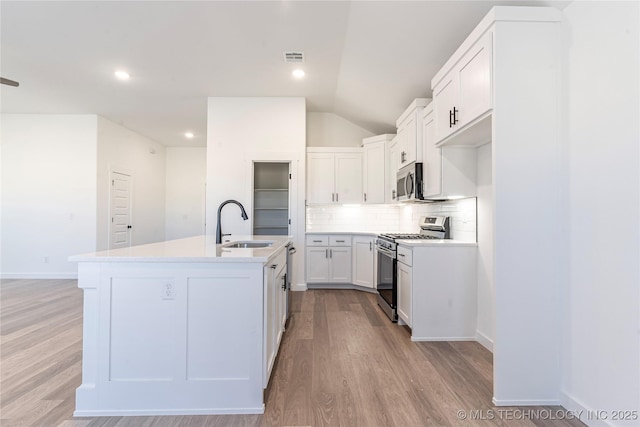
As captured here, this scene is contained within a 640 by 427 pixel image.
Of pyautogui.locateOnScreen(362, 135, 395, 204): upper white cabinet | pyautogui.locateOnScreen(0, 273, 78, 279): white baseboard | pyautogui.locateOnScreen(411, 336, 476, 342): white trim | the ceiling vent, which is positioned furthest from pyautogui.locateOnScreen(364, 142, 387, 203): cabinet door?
pyautogui.locateOnScreen(0, 273, 78, 279): white baseboard

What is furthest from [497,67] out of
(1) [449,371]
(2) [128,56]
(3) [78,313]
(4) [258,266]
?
(3) [78,313]

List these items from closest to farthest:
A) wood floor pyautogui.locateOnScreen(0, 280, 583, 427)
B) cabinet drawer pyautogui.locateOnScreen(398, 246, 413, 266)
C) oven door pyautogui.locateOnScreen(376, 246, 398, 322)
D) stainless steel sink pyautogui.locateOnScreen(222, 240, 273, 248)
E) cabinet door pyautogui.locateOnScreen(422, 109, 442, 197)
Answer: wood floor pyautogui.locateOnScreen(0, 280, 583, 427) < stainless steel sink pyautogui.locateOnScreen(222, 240, 273, 248) < cabinet drawer pyautogui.locateOnScreen(398, 246, 413, 266) < cabinet door pyautogui.locateOnScreen(422, 109, 442, 197) < oven door pyautogui.locateOnScreen(376, 246, 398, 322)

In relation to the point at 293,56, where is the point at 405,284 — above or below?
below

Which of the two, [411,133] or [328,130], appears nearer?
[411,133]

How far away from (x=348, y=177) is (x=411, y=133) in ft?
5.25

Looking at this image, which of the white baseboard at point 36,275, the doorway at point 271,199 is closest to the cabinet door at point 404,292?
the doorway at point 271,199

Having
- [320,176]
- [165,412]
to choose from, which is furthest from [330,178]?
[165,412]

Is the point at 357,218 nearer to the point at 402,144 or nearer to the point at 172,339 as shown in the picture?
the point at 402,144

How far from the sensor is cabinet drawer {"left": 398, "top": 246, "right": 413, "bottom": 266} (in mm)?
2871

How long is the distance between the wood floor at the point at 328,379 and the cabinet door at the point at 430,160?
1436 millimetres

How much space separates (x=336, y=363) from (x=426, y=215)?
241 centimetres

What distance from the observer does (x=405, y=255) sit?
3021 mm

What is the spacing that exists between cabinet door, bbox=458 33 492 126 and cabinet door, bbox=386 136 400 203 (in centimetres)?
206

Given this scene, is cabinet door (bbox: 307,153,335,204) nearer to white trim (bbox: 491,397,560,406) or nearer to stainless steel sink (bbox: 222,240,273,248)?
stainless steel sink (bbox: 222,240,273,248)
